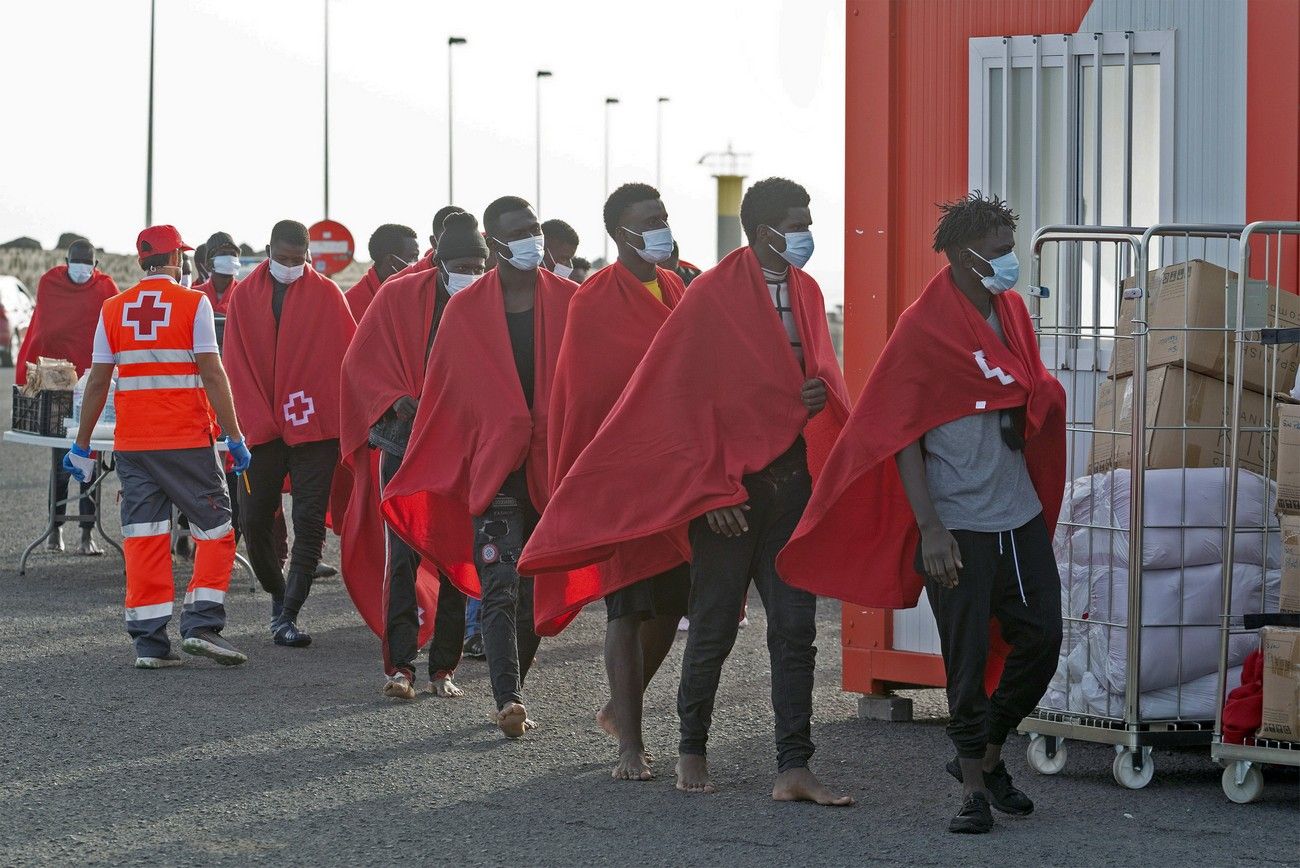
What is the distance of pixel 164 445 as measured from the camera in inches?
365

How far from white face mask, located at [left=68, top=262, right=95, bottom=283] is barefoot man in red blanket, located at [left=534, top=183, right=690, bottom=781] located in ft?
27.2

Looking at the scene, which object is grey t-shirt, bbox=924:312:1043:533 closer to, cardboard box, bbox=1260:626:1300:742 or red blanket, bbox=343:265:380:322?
cardboard box, bbox=1260:626:1300:742

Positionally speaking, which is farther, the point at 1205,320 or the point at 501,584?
the point at 501,584

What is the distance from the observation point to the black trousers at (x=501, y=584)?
25.4 ft

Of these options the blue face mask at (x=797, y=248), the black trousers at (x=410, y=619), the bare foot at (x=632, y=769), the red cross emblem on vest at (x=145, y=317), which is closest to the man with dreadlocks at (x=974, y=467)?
the blue face mask at (x=797, y=248)

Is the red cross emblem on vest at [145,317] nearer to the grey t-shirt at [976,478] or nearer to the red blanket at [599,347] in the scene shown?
the red blanket at [599,347]

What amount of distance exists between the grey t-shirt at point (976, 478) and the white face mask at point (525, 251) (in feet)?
7.43

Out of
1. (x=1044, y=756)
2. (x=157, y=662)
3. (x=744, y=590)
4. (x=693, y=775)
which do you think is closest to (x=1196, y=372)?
(x=1044, y=756)

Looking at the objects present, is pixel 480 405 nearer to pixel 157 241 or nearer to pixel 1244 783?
pixel 157 241

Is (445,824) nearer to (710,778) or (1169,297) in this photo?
(710,778)

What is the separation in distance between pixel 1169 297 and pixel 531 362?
2484 millimetres

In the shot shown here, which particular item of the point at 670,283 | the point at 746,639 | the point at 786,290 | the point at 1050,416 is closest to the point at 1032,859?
the point at 1050,416

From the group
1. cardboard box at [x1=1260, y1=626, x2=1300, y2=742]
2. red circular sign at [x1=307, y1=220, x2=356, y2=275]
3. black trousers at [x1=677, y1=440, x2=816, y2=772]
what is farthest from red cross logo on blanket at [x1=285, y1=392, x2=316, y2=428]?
red circular sign at [x1=307, y1=220, x2=356, y2=275]

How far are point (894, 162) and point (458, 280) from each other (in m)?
1.97
